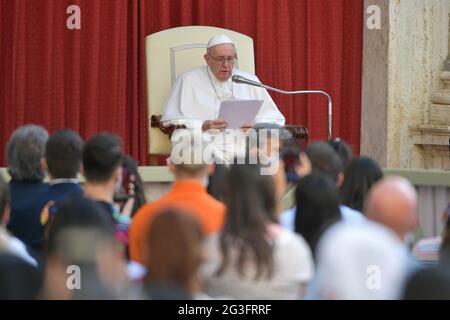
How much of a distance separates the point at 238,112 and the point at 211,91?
3.68ft

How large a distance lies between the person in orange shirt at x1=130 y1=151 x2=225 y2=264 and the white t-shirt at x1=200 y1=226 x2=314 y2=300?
29cm

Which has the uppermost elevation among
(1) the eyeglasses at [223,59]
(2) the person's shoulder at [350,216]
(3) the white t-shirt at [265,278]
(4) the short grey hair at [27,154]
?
(1) the eyeglasses at [223,59]

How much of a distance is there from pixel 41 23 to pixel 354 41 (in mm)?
2599

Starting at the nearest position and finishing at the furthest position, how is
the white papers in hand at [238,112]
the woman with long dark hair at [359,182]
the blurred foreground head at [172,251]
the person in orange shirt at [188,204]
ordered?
the blurred foreground head at [172,251]
the person in orange shirt at [188,204]
the woman with long dark hair at [359,182]
the white papers in hand at [238,112]

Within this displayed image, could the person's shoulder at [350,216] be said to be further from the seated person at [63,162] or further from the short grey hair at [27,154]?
the short grey hair at [27,154]

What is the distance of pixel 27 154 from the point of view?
4.68 meters

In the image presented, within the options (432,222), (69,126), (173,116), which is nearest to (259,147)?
(432,222)

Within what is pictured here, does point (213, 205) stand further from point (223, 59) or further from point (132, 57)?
point (132, 57)

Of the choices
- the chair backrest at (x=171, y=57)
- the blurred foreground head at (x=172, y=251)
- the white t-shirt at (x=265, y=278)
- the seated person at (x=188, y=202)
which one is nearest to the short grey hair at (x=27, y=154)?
the seated person at (x=188, y=202)

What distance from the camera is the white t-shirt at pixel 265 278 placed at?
335 centimetres

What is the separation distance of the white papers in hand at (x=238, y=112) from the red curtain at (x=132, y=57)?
1750 mm

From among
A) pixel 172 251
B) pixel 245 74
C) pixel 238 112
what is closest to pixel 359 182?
pixel 172 251

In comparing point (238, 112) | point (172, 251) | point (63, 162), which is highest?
point (238, 112)

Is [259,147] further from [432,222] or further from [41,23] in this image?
[41,23]
